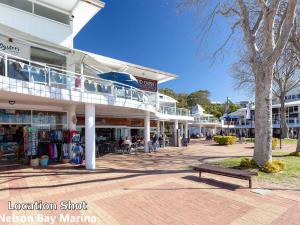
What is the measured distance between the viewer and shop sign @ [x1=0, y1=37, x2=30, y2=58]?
11.5m

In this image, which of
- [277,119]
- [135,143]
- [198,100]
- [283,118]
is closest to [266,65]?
[135,143]

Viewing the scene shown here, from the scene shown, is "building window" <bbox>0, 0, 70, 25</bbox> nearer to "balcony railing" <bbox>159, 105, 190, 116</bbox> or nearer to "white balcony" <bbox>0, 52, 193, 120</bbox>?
"white balcony" <bbox>0, 52, 193, 120</bbox>

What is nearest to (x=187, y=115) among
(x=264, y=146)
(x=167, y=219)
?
(x=264, y=146)

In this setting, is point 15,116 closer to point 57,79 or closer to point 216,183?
point 57,79

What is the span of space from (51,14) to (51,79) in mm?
7591

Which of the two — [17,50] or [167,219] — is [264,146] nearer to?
[167,219]

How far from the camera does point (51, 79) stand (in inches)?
367

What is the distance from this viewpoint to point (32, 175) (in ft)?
29.7

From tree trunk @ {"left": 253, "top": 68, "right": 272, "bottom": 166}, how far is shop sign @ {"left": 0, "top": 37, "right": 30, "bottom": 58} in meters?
12.4

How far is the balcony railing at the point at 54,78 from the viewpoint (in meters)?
8.00

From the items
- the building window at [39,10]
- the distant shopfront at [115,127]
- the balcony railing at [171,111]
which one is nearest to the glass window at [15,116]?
the distant shopfront at [115,127]

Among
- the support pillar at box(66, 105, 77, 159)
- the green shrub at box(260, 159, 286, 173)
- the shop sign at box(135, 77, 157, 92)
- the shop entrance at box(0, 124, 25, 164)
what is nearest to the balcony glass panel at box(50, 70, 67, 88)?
the support pillar at box(66, 105, 77, 159)

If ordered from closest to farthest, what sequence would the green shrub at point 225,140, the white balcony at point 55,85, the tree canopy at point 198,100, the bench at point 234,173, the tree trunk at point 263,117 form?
the bench at point 234,173
the white balcony at point 55,85
the tree trunk at point 263,117
the green shrub at point 225,140
the tree canopy at point 198,100

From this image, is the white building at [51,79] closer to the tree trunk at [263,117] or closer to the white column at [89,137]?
the white column at [89,137]
